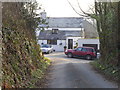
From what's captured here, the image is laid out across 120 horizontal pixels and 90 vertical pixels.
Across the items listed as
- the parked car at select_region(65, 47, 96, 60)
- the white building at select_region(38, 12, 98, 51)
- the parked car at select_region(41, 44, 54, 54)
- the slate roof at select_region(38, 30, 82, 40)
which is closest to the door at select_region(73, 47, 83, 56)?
the parked car at select_region(65, 47, 96, 60)

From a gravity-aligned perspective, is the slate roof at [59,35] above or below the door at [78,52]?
above

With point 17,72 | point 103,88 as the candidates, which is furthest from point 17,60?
point 103,88

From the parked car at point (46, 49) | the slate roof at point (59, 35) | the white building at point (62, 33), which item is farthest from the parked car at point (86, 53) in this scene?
the slate roof at point (59, 35)

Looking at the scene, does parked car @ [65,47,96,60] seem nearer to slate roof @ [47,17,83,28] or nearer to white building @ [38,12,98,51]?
white building @ [38,12,98,51]

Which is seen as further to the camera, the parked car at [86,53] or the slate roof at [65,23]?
the slate roof at [65,23]

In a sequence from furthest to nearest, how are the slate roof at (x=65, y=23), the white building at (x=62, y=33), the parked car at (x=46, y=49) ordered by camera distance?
the slate roof at (x=65, y=23) → the white building at (x=62, y=33) → the parked car at (x=46, y=49)

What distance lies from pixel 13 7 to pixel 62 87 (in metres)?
4.99

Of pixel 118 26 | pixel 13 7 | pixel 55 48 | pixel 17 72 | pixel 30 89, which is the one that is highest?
pixel 13 7

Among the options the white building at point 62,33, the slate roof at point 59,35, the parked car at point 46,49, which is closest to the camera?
the parked car at point 46,49

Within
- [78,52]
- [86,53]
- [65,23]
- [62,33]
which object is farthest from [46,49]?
[65,23]

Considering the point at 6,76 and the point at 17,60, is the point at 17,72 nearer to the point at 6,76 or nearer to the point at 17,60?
the point at 17,60

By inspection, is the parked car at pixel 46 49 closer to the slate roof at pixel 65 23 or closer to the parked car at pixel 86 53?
the parked car at pixel 86 53

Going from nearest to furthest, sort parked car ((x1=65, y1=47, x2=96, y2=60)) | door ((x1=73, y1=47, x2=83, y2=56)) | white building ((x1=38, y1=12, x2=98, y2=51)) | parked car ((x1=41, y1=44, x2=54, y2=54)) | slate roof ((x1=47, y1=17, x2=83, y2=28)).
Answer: parked car ((x1=65, y1=47, x2=96, y2=60)) → door ((x1=73, y1=47, x2=83, y2=56)) → parked car ((x1=41, y1=44, x2=54, y2=54)) → white building ((x1=38, y1=12, x2=98, y2=51)) → slate roof ((x1=47, y1=17, x2=83, y2=28))

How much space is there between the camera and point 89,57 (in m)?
23.8
